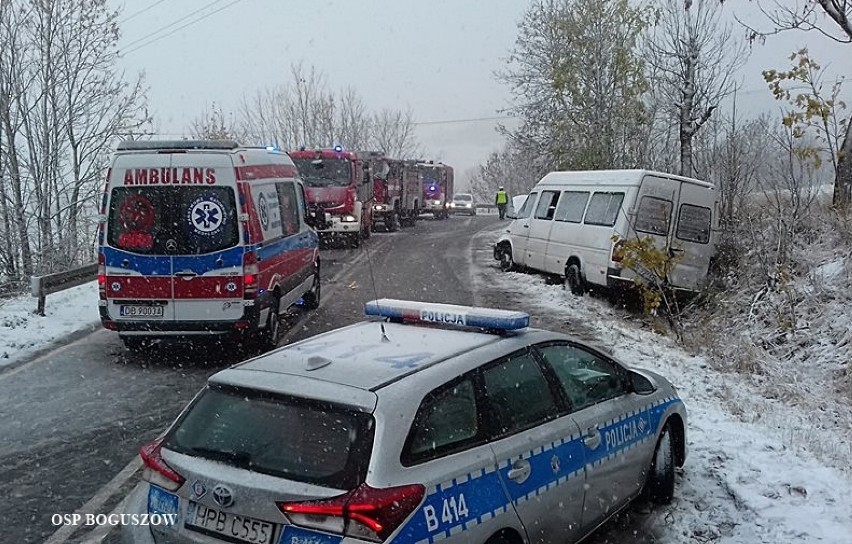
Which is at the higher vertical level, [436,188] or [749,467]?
[436,188]

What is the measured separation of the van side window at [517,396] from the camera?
4.05 meters

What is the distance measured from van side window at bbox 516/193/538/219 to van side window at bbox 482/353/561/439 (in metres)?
13.2

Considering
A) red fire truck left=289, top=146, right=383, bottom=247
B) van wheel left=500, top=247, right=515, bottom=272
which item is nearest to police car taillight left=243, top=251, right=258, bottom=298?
van wheel left=500, top=247, right=515, bottom=272

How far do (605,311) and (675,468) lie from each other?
27.0 feet

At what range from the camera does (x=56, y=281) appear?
12.6 m

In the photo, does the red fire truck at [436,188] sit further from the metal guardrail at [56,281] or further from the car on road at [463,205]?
the metal guardrail at [56,281]

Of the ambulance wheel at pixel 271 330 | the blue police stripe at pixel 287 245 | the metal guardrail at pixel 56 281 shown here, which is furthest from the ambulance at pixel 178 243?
the metal guardrail at pixel 56 281

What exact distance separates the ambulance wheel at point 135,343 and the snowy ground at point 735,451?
1.27 metres

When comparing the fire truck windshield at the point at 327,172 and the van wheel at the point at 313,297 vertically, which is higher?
the fire truck windshield at the point at 327,172

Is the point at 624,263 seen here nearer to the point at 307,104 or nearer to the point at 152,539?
the point at 152,539

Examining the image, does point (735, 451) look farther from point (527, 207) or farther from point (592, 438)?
point (527, 207)

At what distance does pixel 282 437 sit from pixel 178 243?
6481mm

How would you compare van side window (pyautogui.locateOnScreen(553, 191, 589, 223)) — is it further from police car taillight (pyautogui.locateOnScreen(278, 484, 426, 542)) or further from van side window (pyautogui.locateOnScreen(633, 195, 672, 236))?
police car taillight (pyautogui.locateOnScreen(278, 484, 426, 542))

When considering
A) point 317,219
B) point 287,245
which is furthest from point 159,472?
point 317,219
